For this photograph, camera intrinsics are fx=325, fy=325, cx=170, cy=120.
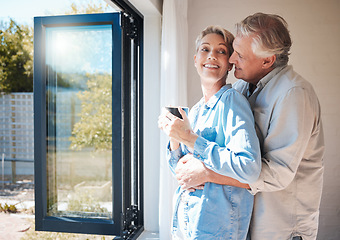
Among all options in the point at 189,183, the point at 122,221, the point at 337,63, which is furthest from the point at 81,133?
the point at 337,63

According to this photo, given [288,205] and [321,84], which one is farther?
[321,84]

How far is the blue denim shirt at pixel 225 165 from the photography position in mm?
1155

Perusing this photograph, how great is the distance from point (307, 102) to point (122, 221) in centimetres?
197

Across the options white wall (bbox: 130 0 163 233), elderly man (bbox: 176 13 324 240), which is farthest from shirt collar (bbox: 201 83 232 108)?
white wall (bbox: 130 0 163 233)

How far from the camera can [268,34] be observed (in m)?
1.29

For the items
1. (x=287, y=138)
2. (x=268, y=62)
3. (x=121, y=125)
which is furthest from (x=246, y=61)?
(x=121, y=125)

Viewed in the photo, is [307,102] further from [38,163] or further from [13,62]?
[38,163]

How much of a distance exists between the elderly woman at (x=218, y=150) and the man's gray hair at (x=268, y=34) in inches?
7.6

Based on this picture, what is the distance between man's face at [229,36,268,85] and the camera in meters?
1.35

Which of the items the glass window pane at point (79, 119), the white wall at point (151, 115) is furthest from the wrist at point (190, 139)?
the white wall at point (151, 115)

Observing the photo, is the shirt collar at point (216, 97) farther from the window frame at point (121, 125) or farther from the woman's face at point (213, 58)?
the window frame at point (121, 125)

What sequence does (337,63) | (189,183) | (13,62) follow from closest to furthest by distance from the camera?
(189,183) → (13,62) → (337,63)

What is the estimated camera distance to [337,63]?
3426 mm

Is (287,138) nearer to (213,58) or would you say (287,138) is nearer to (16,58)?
(213,58)
